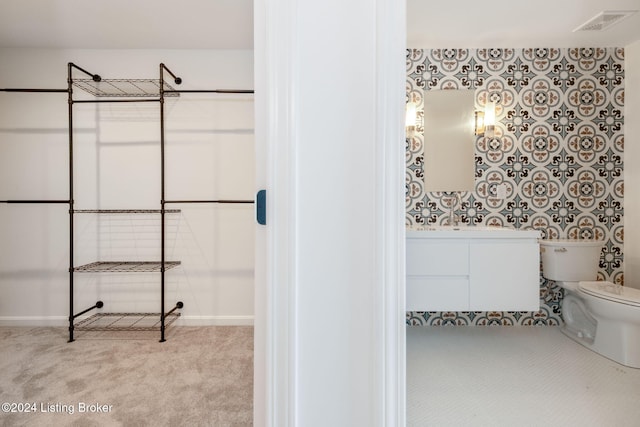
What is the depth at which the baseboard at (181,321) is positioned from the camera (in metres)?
2.83

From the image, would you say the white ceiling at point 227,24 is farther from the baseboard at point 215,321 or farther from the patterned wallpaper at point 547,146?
the baseboard at point 215,321

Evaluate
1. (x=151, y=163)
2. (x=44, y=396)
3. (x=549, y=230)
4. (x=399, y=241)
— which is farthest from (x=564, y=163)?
(x=44, y=396)

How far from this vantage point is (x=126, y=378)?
1967 mm

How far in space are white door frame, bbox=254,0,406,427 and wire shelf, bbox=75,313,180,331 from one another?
232 cm

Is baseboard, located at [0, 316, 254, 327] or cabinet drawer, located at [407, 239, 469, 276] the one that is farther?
baseboard, located at [0, 316, 254, 327]

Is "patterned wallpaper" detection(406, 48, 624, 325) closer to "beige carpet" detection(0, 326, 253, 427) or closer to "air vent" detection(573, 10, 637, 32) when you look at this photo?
"air vent" detection(573, 10, 637, 32)

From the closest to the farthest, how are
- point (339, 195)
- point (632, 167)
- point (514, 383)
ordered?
point (339, 195) < point (514, 383) < point (632, 167)

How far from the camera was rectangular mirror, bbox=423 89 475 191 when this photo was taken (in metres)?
2.84

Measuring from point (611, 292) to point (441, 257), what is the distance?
1.14 meters

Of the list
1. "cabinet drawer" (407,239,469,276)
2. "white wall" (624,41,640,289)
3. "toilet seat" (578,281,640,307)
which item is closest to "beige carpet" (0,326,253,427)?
"cabinet drawer" (407,239,469,276)

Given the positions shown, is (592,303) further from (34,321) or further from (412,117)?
(34,321)

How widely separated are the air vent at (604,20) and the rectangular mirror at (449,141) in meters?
0.85

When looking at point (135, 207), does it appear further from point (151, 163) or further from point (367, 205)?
point (367, 205)

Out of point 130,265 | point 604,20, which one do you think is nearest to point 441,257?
point 604,20
